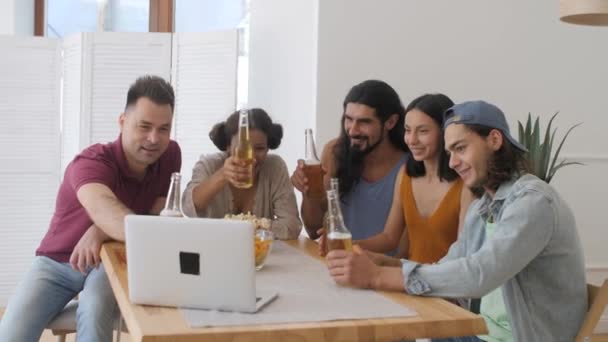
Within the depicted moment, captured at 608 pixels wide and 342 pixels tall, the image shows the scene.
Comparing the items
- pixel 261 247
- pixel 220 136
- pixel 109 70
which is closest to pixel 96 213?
pixel 261 247

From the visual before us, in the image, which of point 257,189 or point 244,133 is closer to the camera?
point 244,133

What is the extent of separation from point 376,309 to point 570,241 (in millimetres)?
595

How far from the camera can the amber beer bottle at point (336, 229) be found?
1801mm

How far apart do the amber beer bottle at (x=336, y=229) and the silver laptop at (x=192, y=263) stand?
1.10 feet

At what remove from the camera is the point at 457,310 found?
4.99 feet

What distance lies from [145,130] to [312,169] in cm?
59

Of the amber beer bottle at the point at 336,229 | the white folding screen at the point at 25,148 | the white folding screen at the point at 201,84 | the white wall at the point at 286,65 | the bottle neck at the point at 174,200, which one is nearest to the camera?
the amber beer bottle at the point at 336,229

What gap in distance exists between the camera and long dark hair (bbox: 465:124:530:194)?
1893mm

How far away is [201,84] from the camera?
4.34 metres

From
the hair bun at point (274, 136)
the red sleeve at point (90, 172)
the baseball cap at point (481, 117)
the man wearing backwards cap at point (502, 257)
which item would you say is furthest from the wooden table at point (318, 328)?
the hair bun at point (274, 136)

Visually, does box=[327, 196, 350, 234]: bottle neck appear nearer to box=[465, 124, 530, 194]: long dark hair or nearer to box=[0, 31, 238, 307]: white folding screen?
box=[465, 124, 530, 194]: long dark hair

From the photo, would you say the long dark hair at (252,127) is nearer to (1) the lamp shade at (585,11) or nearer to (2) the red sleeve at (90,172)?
(2) the red sleeve at (90,172)

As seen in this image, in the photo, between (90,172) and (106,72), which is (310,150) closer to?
(90,172)

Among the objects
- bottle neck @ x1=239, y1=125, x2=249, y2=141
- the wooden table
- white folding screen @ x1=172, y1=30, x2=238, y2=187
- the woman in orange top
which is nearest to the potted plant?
the woman in orange top
